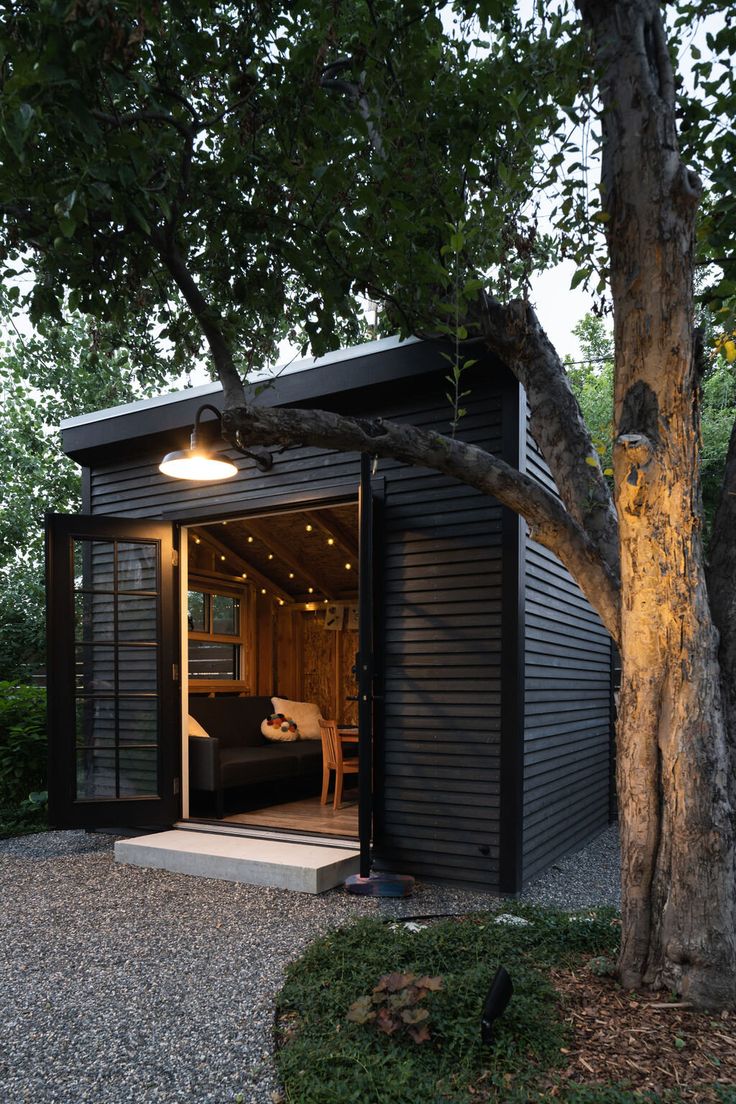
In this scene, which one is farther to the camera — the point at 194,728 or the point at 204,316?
the point at 194,728

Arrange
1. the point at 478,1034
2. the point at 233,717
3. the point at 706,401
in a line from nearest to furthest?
the point at 478,1034, the point at 233,717, the point at 706,401

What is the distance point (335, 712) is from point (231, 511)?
4.48m

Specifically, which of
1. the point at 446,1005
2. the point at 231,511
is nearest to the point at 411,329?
the point at 231,511

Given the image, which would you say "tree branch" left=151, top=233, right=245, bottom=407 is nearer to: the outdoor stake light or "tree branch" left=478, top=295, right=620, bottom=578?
"tree branch" left=478, top=295, right=620, bottom=578

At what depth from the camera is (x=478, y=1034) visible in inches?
97.8

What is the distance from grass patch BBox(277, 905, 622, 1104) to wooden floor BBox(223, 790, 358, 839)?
6.90 ft

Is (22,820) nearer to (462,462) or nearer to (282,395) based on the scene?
(282,395)

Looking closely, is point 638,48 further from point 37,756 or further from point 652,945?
point 37,756

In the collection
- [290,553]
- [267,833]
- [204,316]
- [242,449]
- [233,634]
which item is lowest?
[267,833]

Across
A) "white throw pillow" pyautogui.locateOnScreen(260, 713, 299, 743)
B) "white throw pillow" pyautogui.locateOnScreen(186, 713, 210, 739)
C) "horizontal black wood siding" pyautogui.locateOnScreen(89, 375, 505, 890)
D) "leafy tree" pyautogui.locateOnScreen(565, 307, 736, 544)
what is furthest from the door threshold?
"leafy tree" pyautogui.locateOnScreen(565, 307, 736, 544)

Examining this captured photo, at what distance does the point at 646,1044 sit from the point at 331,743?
458 cm

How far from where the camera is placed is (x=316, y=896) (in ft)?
15.0

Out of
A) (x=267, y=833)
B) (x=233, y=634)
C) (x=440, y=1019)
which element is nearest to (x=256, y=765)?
(x=267, y=833)

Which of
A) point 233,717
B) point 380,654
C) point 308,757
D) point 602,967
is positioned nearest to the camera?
point 602,967
